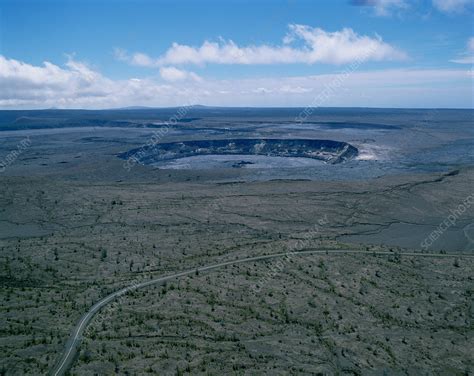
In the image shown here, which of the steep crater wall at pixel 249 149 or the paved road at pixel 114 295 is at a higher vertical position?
the steep crater wall at pixel 249 149

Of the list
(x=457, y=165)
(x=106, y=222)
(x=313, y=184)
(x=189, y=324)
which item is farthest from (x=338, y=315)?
(x=457, y=165)

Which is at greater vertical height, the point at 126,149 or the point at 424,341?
the point at 126,149

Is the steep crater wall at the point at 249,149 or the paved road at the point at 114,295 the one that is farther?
the steep crater wall at the point at 249,149

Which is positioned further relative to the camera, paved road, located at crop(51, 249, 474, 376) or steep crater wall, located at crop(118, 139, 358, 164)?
steep crater wall, located at crop(118, 139, 358, 164)

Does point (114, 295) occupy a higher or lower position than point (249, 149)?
A: lower

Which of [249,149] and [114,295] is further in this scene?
[249,149]

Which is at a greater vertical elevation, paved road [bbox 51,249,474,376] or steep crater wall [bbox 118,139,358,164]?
steep crater wall [bbox 118,139,358,164]

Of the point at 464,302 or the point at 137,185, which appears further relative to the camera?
the point at 137,185

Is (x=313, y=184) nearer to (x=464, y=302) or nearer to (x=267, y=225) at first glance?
(x=267, y=225)
